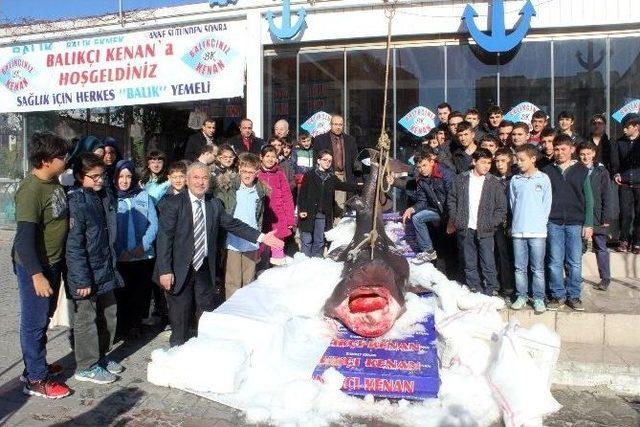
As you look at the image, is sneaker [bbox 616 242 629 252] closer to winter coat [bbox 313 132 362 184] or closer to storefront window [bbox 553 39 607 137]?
storefront window [bbox 553 39 607 137]

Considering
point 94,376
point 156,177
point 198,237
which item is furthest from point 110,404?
point 156,177

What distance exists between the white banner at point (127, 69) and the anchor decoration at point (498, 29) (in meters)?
3.77

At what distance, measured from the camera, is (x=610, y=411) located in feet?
13.7

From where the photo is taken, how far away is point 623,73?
9719mm

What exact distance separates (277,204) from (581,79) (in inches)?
244

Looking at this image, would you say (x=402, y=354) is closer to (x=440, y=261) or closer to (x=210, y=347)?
(x=210, y=347)

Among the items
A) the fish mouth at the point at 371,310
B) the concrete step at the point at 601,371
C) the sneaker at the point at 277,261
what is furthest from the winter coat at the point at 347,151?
the concrete step at the point at 601,371

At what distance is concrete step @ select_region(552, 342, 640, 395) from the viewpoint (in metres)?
4.59

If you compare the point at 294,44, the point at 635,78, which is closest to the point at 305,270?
the point at 294,44

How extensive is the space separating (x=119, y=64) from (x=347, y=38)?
411 centimetres

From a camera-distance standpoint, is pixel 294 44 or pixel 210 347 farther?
pixel 294 44

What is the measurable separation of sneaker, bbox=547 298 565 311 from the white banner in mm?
6041

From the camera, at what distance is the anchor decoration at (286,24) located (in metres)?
10.0

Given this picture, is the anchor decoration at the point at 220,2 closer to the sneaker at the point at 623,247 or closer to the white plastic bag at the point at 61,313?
the white plastic bag at the point at 61,313
